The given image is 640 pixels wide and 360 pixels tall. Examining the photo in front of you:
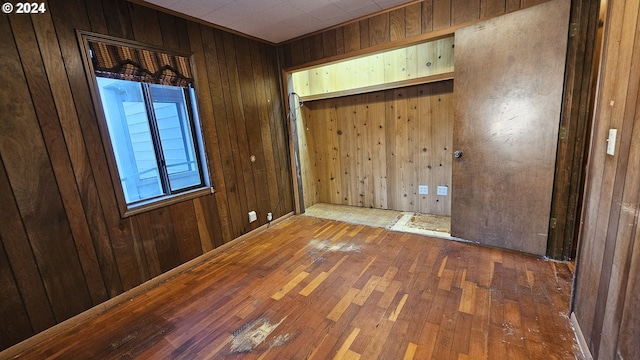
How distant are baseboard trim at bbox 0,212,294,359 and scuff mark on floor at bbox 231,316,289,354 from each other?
3.61 ft

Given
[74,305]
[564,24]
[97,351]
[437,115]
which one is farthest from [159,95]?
[564,24]

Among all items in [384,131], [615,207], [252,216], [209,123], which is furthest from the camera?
[384,131]

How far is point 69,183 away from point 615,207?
308 centimetres

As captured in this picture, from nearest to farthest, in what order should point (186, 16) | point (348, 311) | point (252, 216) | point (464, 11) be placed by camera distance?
point (348, 311) → point (464, 11) → point (186, 16) → point (252, 216)

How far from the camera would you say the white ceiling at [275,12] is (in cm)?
216

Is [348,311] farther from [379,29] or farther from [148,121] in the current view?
[379,29]

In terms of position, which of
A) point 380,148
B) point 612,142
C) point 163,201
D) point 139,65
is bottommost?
point 163,201

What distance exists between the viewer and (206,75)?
2.54 m

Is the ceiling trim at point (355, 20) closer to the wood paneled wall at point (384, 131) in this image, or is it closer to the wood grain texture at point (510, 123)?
the wood paneled wall at point (384, 131)

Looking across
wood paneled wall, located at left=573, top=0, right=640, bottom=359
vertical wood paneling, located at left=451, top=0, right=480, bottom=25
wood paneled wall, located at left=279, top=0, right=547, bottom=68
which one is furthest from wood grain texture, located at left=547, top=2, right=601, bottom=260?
wood paneled wall, located at left=573, top=0, right=640, bottom=359

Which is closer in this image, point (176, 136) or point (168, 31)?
point (168, 31)

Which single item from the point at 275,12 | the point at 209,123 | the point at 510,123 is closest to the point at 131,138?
the point at 209,123

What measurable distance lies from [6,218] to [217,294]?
4.49 feet

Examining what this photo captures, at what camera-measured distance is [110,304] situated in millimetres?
1956
